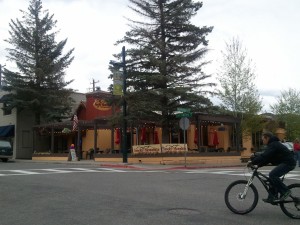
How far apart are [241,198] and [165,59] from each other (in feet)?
66.6

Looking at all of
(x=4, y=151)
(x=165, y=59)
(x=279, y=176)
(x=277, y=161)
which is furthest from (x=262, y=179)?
(x=4, y=151)

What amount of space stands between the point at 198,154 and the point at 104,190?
16122mm

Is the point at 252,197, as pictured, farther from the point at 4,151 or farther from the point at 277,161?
the point at 4,151

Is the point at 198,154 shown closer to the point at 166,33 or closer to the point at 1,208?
the point at 166,33

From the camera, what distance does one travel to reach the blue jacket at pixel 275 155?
7.91 m

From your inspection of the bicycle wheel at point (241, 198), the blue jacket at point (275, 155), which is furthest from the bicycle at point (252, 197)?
the blue jacket at point (275, 155)

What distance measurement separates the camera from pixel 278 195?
796cm

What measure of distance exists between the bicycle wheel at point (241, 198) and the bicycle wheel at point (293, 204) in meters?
0.58

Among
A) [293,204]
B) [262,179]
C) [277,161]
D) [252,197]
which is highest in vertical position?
[277,161]

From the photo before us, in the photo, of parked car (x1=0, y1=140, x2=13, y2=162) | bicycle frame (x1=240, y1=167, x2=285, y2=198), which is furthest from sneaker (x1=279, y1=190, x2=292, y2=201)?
parked car (x1=0, y1=140, x2=13, y2=162)

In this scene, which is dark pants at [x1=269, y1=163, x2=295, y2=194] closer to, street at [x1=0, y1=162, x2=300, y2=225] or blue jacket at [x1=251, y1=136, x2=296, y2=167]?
blue jacket at [x1=251, y1=136, x2=296, y2=167]

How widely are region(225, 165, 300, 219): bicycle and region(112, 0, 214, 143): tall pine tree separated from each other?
A: 18282 millimetres

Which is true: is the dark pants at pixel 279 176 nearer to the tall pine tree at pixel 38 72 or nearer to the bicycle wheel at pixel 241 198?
the bicycle wheel at pixel 241 198

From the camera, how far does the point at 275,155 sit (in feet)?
26.1
